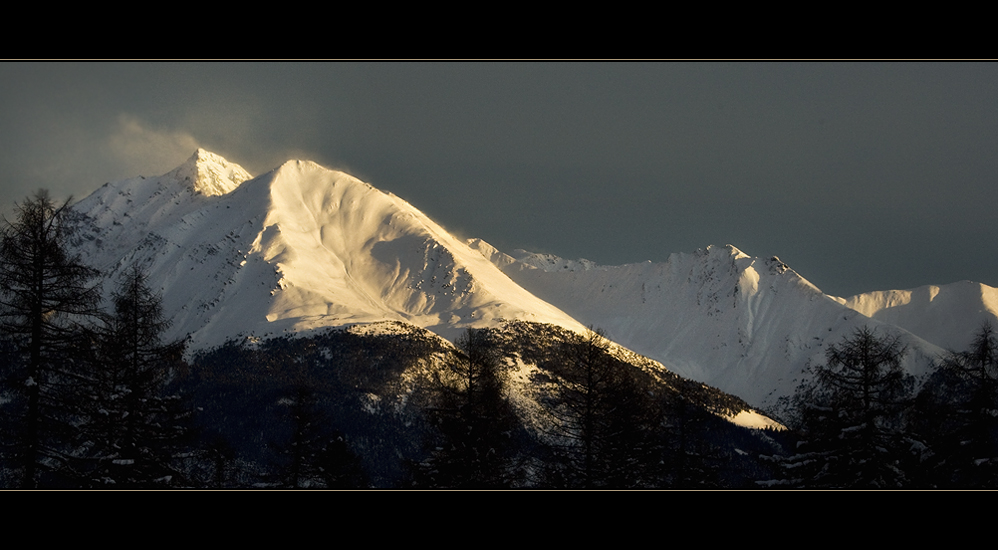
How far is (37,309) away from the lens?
21.9 m

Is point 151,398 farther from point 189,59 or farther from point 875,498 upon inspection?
point 875,498

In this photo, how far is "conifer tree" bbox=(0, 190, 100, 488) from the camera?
21719mm

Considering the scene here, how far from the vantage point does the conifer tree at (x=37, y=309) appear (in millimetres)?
21719

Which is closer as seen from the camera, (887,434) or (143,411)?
(143,411)

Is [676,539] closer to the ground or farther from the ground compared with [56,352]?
closer to the ground

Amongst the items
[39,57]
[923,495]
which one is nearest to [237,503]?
[39,57]

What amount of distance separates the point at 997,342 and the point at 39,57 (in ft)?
111

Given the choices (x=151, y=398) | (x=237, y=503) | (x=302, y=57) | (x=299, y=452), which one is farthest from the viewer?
(x=299, y=452)

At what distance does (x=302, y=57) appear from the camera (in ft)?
59.0

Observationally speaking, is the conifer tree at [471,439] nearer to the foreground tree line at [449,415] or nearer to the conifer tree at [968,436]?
the foreground tree line at [449,415]

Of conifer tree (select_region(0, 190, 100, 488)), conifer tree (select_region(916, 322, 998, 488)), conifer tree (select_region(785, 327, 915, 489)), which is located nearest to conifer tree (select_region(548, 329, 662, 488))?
conifer tree (select_region(785, 327, 915, 489))

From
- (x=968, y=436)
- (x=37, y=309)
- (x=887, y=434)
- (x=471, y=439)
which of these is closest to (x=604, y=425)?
(x=471, y=439)

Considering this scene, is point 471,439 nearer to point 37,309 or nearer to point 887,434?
point 887,434

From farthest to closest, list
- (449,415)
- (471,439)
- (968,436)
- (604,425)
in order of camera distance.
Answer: (449,415) → (471,439) → (604,425) → (968,436)
